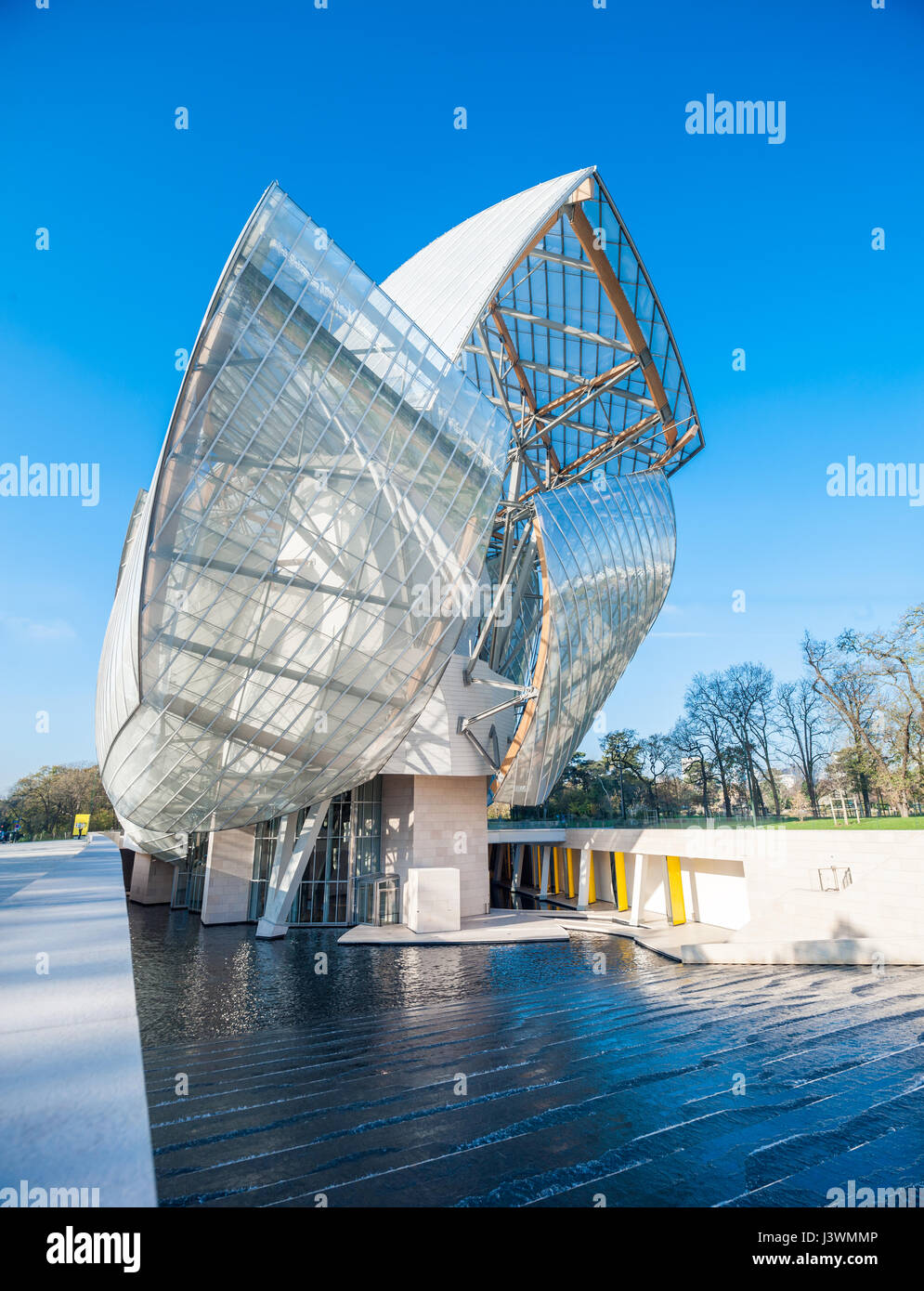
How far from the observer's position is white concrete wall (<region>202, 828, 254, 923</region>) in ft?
84.2

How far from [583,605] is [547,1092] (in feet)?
80.6

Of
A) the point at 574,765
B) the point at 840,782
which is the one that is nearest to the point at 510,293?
the point at 840,782

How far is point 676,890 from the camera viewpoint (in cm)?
2681

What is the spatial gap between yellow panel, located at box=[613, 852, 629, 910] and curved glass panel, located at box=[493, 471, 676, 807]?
5320 millimetres

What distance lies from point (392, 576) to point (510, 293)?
1759cm

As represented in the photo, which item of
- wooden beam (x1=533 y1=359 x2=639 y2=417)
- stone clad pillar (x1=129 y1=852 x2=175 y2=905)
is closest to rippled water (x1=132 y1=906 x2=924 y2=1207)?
wooden beam (x1=533 y1=359 x2=639 y2=417)

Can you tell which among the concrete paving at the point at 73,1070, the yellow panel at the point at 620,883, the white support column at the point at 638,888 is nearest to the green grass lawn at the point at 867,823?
the white support column at the point at 638,888

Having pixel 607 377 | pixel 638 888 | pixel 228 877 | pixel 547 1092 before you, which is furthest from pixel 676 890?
pixel 547 1092

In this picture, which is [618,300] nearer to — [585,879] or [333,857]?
[333,857]

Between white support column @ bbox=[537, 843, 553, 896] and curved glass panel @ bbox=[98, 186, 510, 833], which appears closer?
curved glass panel @ bbox=[98, 186, 510, 833]

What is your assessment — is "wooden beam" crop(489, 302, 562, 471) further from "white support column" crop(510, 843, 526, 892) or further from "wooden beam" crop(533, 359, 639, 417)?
"white support column" crop(510, 843, 526, 892)

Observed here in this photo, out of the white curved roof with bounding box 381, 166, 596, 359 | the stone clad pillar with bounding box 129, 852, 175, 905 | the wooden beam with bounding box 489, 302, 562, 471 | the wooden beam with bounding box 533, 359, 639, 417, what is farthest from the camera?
the stone clad pillar with bounding box 129, 852, 175, 905

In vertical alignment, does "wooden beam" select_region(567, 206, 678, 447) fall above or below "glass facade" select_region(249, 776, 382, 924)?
above
